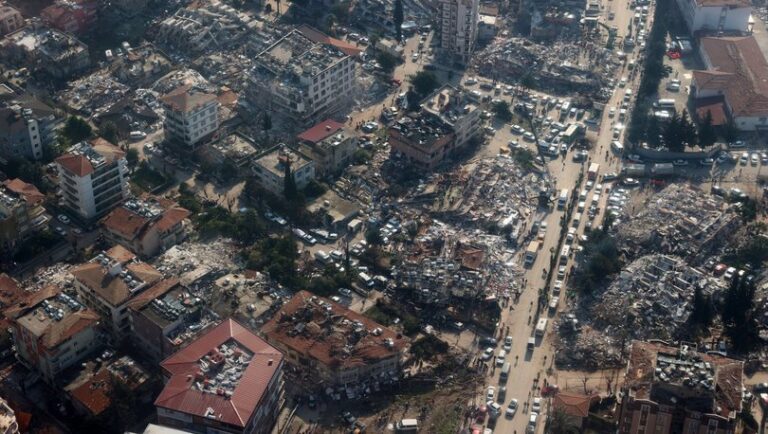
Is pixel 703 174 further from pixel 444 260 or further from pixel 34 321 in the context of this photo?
pixel 34 321

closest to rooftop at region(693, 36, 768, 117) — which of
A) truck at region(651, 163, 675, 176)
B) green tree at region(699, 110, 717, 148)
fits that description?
green tree at region(699, 110, 717, 148)

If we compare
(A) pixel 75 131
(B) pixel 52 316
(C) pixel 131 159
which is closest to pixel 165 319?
(B) pixel 52 316

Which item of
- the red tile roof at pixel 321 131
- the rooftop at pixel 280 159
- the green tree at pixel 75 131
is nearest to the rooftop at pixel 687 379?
the rooftop at pixel 280 159

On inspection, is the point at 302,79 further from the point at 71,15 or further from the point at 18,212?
the point at 71,15

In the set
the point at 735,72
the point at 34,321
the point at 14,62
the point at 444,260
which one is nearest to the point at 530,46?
the point at 735,72

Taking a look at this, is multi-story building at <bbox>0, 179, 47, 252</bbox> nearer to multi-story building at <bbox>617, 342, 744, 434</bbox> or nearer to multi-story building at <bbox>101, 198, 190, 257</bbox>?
multi-story building at <bbox>101, 198, 190, 257</bbox>

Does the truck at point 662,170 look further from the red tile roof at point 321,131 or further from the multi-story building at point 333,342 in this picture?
the multi-story building at point 333,342
